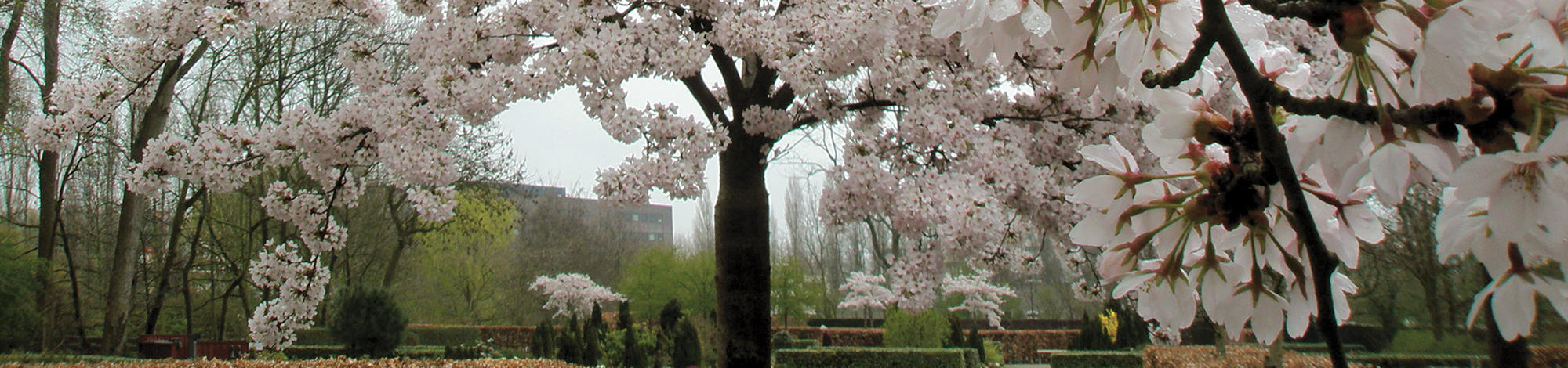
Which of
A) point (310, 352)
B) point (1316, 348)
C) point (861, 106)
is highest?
point (861, 106)

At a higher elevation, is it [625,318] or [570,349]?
[625,318]

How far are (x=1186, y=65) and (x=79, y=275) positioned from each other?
76.6 ft

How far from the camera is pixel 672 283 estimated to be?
29609 millimetres

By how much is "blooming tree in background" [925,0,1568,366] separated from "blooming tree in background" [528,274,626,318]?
25.8 metres

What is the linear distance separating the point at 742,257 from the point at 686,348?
6871 millimetres

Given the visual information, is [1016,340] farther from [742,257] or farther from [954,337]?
[742,257]

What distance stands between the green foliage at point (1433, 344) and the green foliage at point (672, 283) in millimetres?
17747

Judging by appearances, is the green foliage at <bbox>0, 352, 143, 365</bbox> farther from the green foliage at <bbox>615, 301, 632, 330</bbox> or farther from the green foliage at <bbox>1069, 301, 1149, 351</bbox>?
the green foliage at <bbox>1069, 301, 1149, 351</bbox>

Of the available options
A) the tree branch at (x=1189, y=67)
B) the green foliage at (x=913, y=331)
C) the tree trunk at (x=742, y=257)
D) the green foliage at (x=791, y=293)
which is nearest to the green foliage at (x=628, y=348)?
the green foliage at (x=913, y=331)

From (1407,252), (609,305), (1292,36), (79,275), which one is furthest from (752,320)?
(609,305)

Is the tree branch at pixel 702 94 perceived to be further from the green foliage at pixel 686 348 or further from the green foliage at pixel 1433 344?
the green foliage at pixel 1433 344

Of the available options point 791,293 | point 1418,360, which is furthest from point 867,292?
point 1418,360

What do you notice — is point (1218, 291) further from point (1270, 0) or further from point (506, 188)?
point (506, 188)

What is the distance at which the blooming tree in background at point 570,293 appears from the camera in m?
26.4
